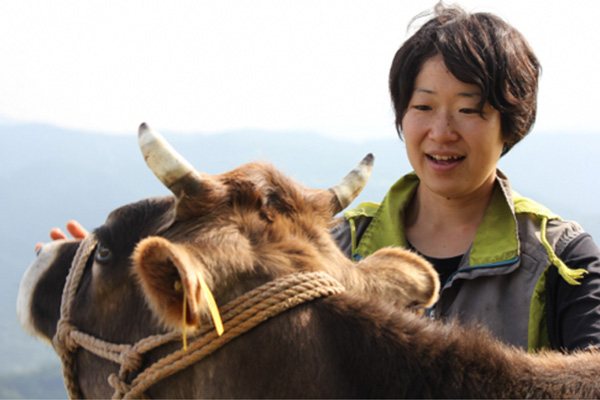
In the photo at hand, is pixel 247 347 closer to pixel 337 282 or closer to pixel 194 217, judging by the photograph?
pixel 337 282

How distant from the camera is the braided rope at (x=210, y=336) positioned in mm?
2246

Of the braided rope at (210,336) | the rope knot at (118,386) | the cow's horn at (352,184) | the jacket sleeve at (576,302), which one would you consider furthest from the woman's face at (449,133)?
the rope knot at (118,386)

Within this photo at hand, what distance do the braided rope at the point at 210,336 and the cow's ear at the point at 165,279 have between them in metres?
0.14

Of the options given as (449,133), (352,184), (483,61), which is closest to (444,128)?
(449,133)

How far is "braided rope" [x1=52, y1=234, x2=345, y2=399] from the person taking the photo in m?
2.25

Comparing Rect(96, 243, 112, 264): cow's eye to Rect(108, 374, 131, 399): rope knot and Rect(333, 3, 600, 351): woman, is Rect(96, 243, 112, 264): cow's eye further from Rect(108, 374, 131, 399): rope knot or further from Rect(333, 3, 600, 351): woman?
Rect(333, 3, 600, 351): woman

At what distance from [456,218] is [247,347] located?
7.16 ft

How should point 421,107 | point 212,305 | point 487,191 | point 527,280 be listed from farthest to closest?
point 487,191, point 421,107, point 527,280, point 212,305

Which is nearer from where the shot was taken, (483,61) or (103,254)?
(103,254)

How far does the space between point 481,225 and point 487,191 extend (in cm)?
29

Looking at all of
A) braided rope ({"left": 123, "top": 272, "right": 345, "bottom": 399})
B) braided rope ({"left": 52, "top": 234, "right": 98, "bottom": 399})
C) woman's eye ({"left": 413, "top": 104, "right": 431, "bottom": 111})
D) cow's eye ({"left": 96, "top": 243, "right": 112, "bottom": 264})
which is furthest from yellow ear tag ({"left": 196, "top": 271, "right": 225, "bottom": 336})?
woman's eye ({"left": 413, "top": 104, "right": 431, "bottom": 111})

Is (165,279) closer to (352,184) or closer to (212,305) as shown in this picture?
(212,305)

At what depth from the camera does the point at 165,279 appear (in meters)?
2.18

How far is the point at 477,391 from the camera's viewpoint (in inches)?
86.3
